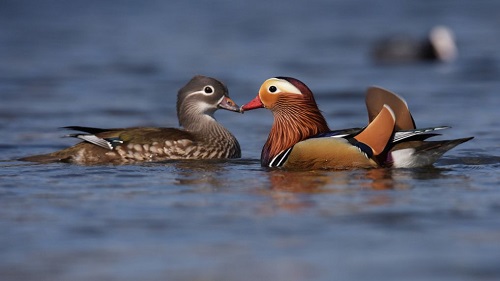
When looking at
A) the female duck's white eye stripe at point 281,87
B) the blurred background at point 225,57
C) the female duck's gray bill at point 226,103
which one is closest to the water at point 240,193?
the blurred background at point 225,57

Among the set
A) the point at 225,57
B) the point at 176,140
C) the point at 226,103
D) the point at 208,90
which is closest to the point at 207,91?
the point at 208,90

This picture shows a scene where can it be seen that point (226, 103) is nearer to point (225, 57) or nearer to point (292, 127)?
point (292, 127)

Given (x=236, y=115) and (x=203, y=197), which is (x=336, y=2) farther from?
(x=203, y=197)

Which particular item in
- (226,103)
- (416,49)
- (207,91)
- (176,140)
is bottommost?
(176,140)

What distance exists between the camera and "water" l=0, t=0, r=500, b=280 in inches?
265

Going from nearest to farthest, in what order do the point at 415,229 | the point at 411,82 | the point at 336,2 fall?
the point at 415,229, the point at 411,82, the point at 336,2

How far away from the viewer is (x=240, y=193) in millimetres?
8984

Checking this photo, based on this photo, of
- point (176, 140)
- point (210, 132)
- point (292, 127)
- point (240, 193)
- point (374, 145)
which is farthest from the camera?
point (210, 132)

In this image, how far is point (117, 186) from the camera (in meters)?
9.40

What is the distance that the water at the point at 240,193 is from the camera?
6.72 meters

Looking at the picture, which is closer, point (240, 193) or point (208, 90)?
point (240, 193)

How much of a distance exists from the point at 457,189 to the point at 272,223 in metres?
1.93

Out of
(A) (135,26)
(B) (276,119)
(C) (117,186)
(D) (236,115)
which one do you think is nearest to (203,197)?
(C) (117,186)

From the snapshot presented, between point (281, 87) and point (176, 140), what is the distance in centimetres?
129
